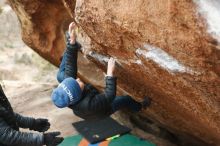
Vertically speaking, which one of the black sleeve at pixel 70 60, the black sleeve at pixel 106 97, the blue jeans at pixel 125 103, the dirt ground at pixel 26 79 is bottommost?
the dirt ground at pixel 26 79

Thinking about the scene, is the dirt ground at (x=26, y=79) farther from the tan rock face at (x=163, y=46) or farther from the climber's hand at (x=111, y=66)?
the tan rock face at (x=163, y=46)

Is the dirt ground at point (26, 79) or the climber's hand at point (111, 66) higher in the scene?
the climber's hand at point (111, 66)

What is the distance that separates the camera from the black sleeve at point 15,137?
347 centimetres

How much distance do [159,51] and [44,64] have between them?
34.1 ft

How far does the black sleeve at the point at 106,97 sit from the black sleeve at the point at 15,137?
0.85 metres


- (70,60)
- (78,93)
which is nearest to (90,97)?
(78,93)

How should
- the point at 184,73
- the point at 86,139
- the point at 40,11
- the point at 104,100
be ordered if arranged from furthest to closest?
the point at 40,11
the point at 86,139
the point at 104,100
the point at 184,73

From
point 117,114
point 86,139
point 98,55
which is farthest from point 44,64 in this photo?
point 98,55

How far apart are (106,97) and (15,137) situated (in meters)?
1.10

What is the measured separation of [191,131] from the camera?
17.4ft

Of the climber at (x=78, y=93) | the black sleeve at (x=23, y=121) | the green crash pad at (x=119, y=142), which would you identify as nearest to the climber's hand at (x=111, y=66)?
the climber at (x=78, y=93)

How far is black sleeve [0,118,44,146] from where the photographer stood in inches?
137

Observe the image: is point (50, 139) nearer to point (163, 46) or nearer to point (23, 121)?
point (23, 121)

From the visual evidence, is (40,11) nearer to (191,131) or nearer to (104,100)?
(104,100)
